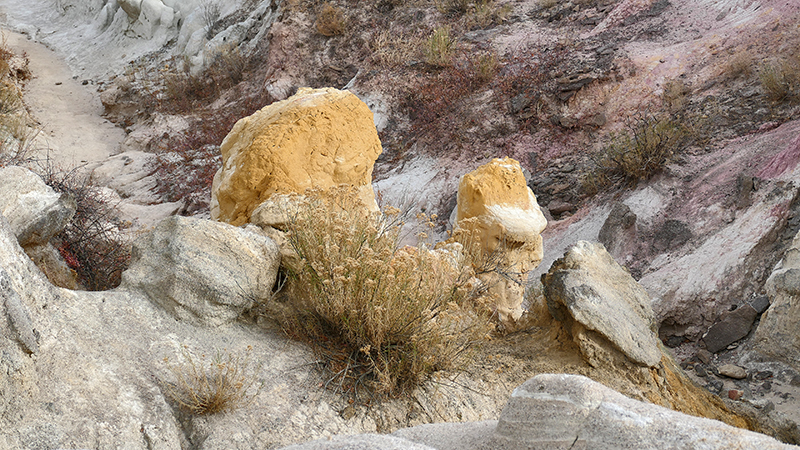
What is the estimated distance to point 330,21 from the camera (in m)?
14.0

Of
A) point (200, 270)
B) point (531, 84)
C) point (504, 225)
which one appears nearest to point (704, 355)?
point (504, 225)

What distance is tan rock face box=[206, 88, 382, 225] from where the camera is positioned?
15.4ft

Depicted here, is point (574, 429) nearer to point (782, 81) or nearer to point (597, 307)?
point (597, 307)

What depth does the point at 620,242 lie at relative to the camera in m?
7.60

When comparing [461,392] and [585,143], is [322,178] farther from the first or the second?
[585,143]

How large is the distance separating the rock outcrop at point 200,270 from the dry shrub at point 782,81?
745cm

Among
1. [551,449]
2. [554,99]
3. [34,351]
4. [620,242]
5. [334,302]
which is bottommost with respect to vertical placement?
[620,242]

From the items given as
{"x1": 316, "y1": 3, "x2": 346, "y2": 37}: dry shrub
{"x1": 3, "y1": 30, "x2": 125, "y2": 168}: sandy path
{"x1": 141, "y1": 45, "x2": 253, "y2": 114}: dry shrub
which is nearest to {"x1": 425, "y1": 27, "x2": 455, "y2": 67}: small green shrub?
{"x1": 316, "y1": 3, "x2": 346, "y2": 37}: dry shrub

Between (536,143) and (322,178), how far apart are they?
6.10 meters

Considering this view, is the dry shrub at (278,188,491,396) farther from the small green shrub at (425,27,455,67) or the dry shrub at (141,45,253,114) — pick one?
the dry shrub at (141,45,253,114)

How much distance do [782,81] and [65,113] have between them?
13677mm

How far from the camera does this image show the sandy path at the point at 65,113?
12414 mm

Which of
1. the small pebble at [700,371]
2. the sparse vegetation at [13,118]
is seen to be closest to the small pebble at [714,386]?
the small pebble at [700,371]

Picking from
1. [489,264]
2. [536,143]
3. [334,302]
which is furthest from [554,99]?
[334,302]
